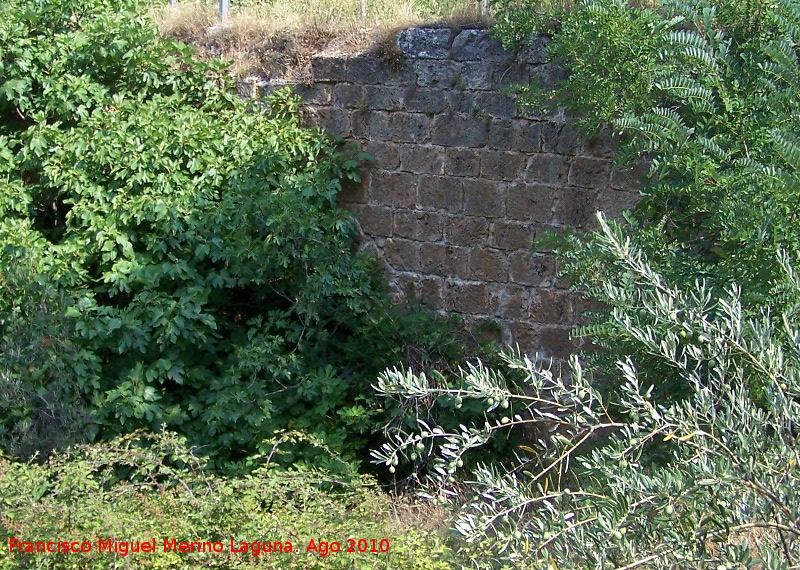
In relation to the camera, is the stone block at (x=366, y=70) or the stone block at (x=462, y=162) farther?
→ the stone block at (x=366, y=70)

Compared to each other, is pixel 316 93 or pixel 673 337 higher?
pixel 673 337

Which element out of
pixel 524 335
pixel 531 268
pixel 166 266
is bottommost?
pixel 524 335

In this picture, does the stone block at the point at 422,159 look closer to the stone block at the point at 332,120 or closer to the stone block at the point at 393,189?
the stone block at the point at 393,189

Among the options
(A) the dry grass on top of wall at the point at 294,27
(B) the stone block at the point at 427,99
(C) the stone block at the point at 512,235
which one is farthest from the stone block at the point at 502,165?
(A) the dry grass on top of wall at the point at 294,27

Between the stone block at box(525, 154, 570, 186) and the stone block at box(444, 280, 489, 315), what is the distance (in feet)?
2.28

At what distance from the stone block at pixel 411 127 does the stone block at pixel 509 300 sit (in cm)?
99

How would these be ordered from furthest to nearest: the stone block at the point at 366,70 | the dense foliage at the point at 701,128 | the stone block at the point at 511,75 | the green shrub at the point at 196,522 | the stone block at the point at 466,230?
1. the stone block at the point at 366,70
2. the stone block at the point at 466,230
3. the stone block at the point at 511,75
4. the green shrub at the point at 196,522
5. the dense foliage at the point at 701,128

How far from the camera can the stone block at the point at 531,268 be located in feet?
15.7

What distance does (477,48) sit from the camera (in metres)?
4.89

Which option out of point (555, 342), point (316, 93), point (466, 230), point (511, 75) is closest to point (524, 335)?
point (555, 342)

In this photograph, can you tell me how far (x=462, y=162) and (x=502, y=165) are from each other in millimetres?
250

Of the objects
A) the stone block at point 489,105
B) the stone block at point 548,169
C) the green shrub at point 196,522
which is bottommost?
the green shrub at point 196,522

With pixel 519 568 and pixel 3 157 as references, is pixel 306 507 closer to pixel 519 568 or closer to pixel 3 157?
pixel 519 568

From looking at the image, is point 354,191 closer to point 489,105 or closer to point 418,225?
point 418,225
